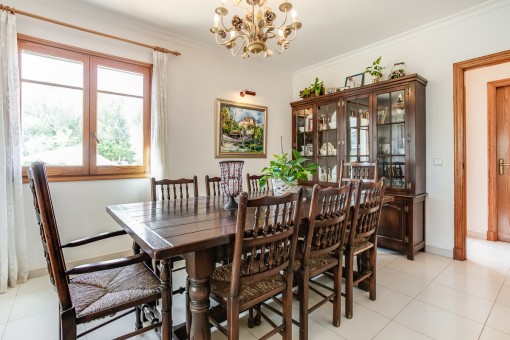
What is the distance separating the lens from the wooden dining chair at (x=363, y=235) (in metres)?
1.86

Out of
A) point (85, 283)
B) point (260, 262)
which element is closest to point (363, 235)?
point (260, 262)

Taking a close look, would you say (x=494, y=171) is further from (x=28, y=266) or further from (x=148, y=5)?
(x=28, y=266)

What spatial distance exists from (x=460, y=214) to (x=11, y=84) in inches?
186

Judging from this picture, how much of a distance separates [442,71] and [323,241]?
2803mm

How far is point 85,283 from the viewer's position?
1443 millimetres

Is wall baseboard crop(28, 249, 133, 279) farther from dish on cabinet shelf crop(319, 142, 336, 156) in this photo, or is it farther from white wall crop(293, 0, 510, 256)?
white wall crop(293, 0, 510, 256)

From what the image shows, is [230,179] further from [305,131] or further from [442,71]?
[442,71]

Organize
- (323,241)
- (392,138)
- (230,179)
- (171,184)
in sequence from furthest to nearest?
(392,138), (171,184), (230,179), (323,241)

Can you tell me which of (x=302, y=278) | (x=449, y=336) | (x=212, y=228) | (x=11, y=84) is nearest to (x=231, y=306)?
(x=212, y=228)

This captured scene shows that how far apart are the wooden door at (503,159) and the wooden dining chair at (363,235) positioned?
288 cm

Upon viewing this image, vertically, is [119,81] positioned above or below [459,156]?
above

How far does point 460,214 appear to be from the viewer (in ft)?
9.62

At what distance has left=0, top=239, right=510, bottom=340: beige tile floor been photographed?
67.9 inches

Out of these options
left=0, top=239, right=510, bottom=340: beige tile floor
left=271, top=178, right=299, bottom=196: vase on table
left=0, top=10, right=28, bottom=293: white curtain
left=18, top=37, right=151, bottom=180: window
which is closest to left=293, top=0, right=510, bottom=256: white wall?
left=0, top=239, right=510, bottom=340: beige tile floor
